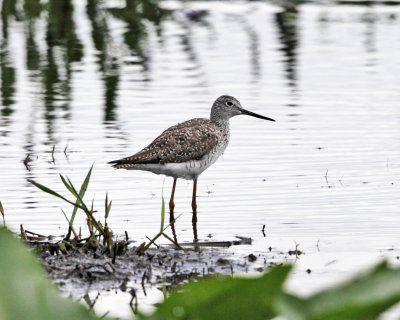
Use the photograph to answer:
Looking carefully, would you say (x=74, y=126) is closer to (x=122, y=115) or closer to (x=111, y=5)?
(x=122, y=115)

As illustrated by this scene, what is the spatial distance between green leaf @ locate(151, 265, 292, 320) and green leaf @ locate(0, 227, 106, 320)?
0.35ft

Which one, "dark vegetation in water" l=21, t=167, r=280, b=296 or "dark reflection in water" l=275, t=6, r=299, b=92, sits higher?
"dark vegetation in water" l=21, t=167, r=280, b=296

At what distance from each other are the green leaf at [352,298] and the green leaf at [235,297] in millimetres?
20

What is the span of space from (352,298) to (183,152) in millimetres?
6688

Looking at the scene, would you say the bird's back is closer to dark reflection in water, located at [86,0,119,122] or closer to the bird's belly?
the bird's belly

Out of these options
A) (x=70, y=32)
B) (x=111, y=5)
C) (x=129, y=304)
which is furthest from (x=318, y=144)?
(x=111, y=5)

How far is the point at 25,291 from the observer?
→ 0.92m

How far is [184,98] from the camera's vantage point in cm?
1205

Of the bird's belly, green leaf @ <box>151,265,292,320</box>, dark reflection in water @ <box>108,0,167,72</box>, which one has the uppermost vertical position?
green leaf @ <box>151,265,292,320</box>

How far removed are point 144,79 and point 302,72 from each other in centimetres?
223

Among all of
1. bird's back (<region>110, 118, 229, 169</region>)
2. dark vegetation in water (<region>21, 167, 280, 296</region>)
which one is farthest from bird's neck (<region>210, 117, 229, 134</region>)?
dark vegetation in water (<region>21, 167, 280, 296</region>)

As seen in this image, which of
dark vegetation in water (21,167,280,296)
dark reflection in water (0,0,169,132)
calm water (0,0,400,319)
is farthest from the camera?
dark reflection in water (0,0,169,132)

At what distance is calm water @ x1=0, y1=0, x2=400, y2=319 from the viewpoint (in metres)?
7.06

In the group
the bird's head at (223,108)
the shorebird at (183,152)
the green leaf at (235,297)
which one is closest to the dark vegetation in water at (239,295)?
the green leaf at (235,297)
